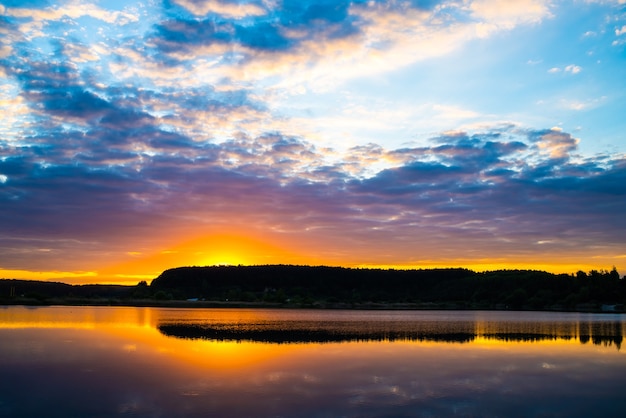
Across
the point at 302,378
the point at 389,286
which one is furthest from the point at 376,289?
the point at 302,378

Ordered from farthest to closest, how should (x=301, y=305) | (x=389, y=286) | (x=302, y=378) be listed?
1. (x=389, y=286)
2. (x=301, y=305)
3. (x=302, y=378)

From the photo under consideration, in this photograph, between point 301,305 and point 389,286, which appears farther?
point 389,286

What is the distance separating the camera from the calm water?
17.1 metres

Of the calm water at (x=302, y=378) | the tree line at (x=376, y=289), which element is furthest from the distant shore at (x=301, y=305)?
the calm water at (x=302, y=378)

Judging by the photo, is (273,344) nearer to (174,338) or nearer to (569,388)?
(174,338)

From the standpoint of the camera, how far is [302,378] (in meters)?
22.5

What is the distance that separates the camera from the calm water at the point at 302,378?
56.1ft

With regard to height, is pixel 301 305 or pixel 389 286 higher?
pixel 389 286

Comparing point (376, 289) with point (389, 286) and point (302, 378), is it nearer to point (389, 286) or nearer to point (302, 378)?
point (389, 286)

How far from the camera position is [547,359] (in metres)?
30.7

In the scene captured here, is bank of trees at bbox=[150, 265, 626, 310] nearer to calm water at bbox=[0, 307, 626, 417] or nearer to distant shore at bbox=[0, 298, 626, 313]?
distant shore at bbox=[0, 298, 626, 313]

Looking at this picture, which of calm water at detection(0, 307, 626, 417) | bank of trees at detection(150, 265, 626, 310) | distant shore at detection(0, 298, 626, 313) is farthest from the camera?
bank of trees at detection(150, 265, 626, 310)

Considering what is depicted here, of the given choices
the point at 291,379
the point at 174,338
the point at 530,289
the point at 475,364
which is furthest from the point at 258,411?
the point at 530,289

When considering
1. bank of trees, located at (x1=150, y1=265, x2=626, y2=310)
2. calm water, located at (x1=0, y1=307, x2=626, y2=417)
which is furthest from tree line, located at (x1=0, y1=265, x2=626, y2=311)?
calm water, located at (x1=0, y1=307, x2=626, y2=417)
